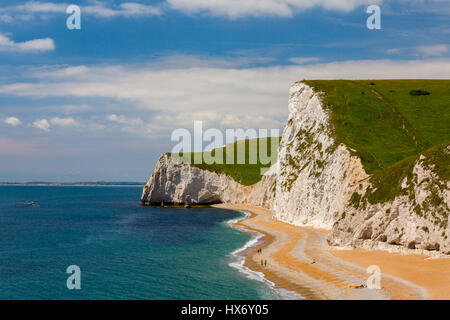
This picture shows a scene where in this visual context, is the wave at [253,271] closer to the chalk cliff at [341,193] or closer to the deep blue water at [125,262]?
the deep blue water at [125,262]

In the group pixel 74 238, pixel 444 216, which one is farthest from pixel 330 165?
pixel 74 238

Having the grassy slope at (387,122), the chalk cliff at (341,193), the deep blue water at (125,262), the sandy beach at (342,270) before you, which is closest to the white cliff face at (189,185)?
the chalk cliff at (341,193)

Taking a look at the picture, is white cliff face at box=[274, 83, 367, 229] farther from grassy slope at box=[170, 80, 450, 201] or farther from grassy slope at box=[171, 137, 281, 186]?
grassy slope at box=[171, 137, 281, 186]

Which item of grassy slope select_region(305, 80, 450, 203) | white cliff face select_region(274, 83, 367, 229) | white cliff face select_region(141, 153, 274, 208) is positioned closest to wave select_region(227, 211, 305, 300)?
white cliff face select_region(274, 83, 367, 229)

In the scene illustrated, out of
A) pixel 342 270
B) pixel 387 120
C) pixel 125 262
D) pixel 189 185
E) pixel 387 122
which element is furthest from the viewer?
pixel 189 185

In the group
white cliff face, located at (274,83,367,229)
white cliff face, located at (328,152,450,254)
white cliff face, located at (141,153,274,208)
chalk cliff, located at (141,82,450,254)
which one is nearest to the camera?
white cliff face, located at (328,152,450,254)

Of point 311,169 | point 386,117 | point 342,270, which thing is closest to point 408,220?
point 342,270

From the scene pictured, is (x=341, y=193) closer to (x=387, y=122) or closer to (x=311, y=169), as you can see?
(x=311, y=169)
